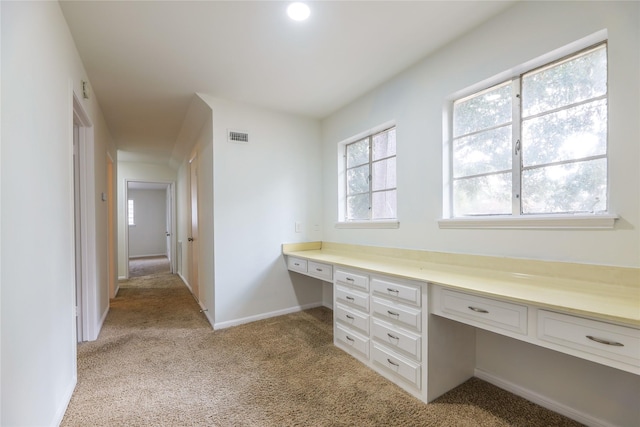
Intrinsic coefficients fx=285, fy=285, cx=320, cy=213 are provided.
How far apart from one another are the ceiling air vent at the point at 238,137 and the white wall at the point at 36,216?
1358 millimetres

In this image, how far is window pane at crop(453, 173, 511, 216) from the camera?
1.99 metres

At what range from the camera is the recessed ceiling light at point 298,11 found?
1.79 m

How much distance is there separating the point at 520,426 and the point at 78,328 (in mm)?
3692

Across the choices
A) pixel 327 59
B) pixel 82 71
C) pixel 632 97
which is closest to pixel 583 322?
pixel 632 97

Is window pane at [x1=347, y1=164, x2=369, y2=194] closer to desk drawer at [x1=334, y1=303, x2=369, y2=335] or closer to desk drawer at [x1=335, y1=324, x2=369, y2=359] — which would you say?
desk drawer at [x1=334, y1=303, x2=369, y2=335]

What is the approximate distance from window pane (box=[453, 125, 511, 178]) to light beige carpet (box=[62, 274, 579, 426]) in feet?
5.05

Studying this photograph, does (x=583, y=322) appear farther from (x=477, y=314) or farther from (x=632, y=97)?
(x=632, y=97)

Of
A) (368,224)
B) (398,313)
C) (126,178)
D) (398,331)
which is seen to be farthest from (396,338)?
(126,178)

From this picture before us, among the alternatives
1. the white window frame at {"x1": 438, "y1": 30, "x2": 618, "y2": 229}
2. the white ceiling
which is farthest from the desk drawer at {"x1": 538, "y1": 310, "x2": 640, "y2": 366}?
the white ceiling

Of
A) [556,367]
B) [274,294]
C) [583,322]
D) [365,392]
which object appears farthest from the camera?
[274,294]

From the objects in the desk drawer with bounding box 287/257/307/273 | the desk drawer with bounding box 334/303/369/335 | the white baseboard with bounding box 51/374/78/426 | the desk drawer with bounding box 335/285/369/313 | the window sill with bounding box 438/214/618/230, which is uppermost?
the window sill with bounding box 438/214/618/230

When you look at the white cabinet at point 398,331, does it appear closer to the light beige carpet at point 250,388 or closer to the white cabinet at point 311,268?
the light beige carpet at point 250,388

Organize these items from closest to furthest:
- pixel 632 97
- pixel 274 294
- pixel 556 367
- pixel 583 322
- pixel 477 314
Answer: pixel 583 322, pixel 632 97, pixel 477 314, pixel 556 367, pixel 274 294

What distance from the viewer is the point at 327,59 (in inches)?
95.0
